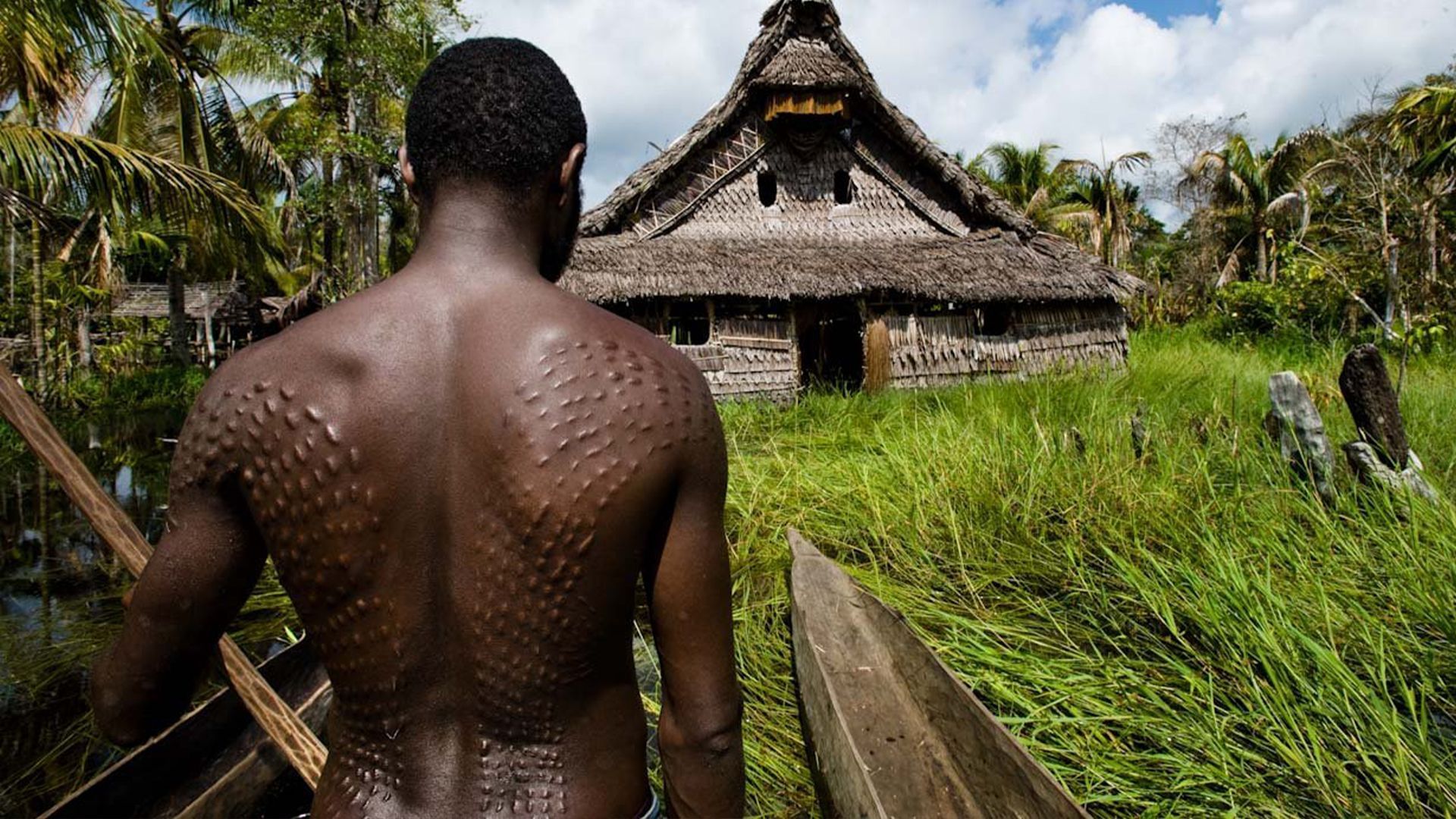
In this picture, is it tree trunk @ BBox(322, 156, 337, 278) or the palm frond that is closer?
the palm frond

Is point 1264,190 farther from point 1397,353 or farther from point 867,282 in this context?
point 867,282

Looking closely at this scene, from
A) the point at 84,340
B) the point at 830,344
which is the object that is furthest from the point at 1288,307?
the point at 84,340

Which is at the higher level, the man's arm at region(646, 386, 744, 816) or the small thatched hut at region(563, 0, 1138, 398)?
the small thatched hut at region(563, 0, 1138, 398)

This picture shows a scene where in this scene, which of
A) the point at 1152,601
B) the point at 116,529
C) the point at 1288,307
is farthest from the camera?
the point at 1288,307

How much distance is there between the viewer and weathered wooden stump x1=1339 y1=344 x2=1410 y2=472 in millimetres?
3752

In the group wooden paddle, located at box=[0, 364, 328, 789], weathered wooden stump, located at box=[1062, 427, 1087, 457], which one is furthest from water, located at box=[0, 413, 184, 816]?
weathered wooden stump, located at box=[1062, 427, 1087, 457]

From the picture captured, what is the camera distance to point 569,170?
1033mm

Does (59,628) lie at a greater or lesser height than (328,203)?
lesser

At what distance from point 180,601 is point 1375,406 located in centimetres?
503

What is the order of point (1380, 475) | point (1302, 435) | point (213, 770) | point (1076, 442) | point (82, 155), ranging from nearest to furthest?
point (213, 770) < point (1380, 475) < point (1302, 435) < point (1076, 442) < point (82, 155)

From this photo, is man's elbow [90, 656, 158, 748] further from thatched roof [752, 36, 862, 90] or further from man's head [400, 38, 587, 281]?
thatched roof [752, 36, 862, 90]

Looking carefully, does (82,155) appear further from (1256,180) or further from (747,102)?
(1256,180)

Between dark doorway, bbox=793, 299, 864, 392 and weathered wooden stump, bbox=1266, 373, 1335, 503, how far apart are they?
7.97 m

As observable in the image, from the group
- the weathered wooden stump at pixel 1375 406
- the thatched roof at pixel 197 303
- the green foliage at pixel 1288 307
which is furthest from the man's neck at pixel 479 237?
Answer: the thatched roof at pixel 197 303
